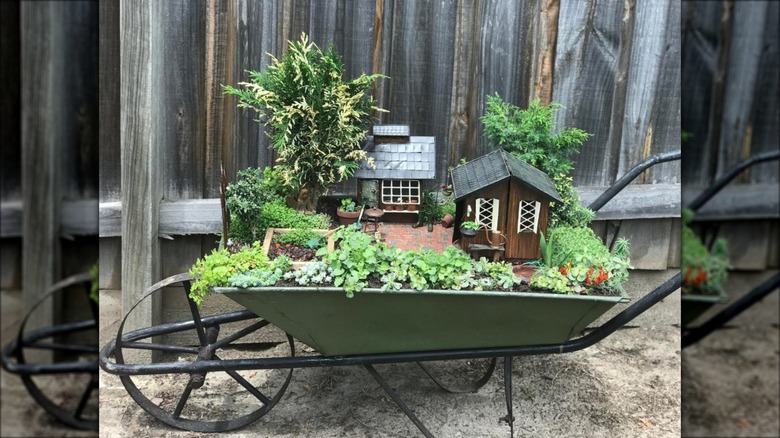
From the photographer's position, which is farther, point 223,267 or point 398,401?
point 398,401

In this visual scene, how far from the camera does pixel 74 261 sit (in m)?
0.88

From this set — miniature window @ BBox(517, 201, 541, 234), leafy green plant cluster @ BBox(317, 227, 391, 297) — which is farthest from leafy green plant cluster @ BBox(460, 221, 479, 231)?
leafy green plant cluster @ BBox(317, 227, 391, 297)

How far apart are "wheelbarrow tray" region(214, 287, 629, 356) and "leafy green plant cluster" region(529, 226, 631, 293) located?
34 millimetres

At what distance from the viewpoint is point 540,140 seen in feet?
6.64

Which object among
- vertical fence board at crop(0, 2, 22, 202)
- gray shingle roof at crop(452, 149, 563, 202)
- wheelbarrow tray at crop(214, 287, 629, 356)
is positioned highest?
vertical fence board at crop(0, 2, 22, 202)

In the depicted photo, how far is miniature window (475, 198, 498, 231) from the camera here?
1.86 metres

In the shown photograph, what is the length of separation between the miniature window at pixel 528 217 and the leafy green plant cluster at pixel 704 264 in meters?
0.59

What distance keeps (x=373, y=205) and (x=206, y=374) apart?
76 centimetres

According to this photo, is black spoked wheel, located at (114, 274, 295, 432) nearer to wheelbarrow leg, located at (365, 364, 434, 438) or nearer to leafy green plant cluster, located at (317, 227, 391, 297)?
wheelbarrow leg, located at (365, 364, 434, 438)

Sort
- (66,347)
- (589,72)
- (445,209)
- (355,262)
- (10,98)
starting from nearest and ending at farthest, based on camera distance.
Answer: (10,98) → (66,347) → (355,262) → (445,209) → (589,72)

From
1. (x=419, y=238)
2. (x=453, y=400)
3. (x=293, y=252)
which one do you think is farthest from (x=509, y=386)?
(x=293, y=252)

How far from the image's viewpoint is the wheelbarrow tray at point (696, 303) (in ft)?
4.12

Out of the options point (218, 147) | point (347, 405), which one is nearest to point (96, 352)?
point (218, 147)

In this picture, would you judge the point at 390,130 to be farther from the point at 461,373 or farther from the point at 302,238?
the point at 461,373
